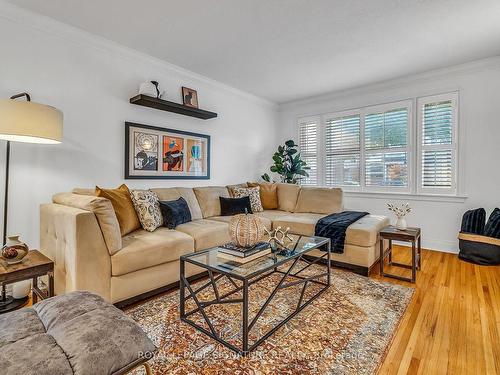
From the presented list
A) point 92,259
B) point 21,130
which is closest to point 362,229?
point 92,259

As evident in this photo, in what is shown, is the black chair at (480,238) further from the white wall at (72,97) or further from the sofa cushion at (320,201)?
the white wall at (72,97)

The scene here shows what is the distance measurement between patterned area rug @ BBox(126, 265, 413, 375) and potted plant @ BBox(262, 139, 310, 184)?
2.74 metres

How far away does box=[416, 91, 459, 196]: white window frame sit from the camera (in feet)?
12.2

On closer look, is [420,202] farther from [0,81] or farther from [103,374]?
[0,81]

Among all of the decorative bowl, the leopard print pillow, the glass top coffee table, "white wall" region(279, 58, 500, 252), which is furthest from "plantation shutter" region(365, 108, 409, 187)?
the decorative bowl

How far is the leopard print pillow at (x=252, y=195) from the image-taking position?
396 cm

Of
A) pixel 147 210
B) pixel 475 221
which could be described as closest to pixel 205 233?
pixel 147 210

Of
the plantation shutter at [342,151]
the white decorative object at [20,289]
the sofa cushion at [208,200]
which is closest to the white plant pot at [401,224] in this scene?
the plantation shutter at [342,151]

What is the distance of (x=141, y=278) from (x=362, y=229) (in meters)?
2.21

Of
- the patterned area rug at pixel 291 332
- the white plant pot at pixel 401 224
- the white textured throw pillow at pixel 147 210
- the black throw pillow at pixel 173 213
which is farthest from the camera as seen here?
the white plant pot at pixel 401 224

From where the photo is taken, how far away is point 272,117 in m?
5.47

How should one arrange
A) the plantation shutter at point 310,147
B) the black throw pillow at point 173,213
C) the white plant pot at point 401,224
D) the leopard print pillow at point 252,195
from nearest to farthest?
the black throw pillow at point 173,213
the white plant pot at point 401,224
the leopard print pillow at point 252,195
the plantation shutter at point 310,147

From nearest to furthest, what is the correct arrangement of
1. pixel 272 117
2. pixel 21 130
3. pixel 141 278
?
pixel 21 130 → pixel 141 278 → pixel 272 117

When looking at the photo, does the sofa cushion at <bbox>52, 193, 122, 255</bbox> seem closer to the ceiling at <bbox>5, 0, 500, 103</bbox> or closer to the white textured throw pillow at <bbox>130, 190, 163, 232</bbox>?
the white textured throw pillow at <bbox>130, 190, 163, 232</bbox>
